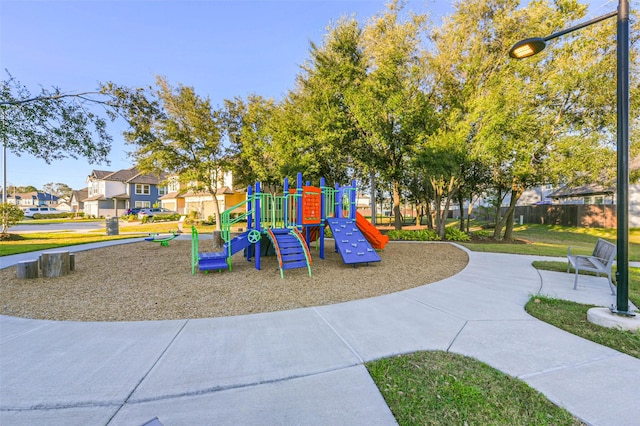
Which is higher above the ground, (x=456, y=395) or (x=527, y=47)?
(x=527, y=47)

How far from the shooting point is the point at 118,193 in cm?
4044

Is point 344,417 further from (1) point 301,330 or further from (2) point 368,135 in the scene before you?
(2) point 368,135

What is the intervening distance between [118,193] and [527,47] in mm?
48795

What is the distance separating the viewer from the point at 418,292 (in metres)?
5.30

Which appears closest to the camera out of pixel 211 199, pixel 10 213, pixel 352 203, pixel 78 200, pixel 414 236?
pixel 352 203

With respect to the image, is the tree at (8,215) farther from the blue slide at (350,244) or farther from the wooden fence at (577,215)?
the wooden fence at (577,215)

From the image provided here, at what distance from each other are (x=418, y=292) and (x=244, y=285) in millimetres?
3614

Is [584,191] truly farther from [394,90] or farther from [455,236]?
[394,90]

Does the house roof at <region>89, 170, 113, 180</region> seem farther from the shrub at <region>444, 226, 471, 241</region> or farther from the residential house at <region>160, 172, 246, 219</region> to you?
the shrub at <region>444, 226, 471, 241</region>

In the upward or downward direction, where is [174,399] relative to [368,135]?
downward

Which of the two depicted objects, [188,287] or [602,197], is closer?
[188,287]

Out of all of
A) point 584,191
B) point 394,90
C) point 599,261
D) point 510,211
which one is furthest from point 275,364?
point 584,191

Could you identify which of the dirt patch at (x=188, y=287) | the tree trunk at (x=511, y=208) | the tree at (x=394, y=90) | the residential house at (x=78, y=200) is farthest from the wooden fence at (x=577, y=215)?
the residential house at (x=78, y=200)

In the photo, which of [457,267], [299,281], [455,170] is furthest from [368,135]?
[299,281]
